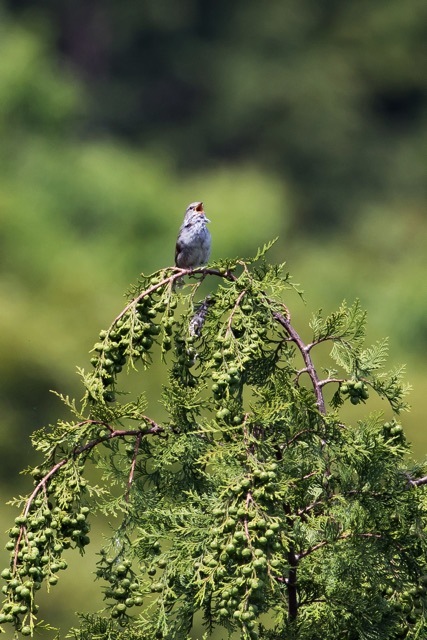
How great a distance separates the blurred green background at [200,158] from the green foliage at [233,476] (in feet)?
22.4

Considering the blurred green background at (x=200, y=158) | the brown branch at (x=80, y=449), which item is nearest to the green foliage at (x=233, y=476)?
the brown branch at (x=80, y=449)

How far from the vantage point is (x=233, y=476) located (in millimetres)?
1816

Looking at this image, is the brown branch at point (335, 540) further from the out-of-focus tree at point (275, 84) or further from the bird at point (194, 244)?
the out-of-focus tree at point (275, 84)

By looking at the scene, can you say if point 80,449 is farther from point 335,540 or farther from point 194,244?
point 194,244

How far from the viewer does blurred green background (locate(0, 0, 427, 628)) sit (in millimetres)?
10953

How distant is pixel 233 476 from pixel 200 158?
54.1ft

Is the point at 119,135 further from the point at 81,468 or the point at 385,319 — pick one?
the point at 81,468

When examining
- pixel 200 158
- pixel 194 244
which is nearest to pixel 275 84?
pixel 200 158

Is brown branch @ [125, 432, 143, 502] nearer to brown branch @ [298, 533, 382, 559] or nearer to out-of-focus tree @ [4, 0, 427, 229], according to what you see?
brown branch @ [298, 533, 382, 559]

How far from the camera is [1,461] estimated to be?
8734 mm

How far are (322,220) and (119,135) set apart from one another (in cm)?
312

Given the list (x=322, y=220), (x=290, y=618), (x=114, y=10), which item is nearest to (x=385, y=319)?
(x=322, y=220)

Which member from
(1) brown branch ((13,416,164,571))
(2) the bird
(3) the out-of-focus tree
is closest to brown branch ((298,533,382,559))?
(1) brown branch ((13,416,164,571))

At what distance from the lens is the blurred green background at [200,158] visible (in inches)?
431
